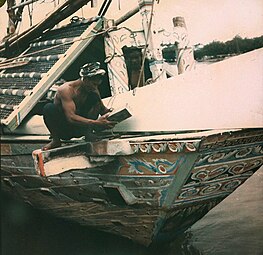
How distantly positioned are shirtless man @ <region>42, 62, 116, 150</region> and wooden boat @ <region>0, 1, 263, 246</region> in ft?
0.18

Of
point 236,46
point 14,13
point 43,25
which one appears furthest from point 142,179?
point 14,13

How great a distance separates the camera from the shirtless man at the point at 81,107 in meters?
3.22

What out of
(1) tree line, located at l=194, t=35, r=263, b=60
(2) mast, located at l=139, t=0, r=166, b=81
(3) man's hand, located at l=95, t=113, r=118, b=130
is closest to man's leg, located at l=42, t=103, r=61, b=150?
(3) man's hand, located at l=95, t=113, r=118, b=130

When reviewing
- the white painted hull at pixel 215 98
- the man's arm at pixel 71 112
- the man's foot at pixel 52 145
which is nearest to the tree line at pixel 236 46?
the white painted hull at pixel 215 98

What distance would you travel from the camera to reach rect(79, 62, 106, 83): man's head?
3213 mm

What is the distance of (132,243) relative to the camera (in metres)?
3.82

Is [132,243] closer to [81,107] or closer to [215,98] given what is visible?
[81,107]

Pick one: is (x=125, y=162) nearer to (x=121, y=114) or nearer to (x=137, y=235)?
(x=121, y=114)

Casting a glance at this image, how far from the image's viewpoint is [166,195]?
3332 mm

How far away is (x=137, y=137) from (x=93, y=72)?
463mm

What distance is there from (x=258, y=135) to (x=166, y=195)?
0.66 m

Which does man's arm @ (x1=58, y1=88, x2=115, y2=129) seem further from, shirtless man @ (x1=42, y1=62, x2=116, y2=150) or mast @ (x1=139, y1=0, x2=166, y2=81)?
mast @ (x1=139, y1=0, x2=166, y2=81)

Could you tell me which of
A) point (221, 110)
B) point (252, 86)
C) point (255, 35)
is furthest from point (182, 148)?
point (255, 35)

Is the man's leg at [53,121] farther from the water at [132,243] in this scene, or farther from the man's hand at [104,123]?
the water at [132,243]
